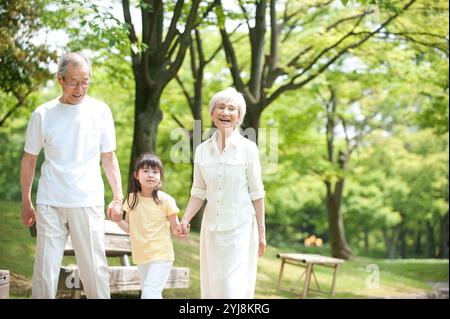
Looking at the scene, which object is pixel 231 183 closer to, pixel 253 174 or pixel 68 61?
pixel 253 174

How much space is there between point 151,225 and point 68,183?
2.74 ft

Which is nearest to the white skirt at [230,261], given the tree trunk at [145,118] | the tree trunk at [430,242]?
the tree trunk at [145,118]

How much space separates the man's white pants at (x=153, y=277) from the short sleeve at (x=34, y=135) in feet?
3.79

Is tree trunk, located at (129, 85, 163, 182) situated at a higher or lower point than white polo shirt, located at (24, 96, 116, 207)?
higher

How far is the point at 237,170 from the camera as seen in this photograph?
16.1 feet

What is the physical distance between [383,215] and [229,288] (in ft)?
106

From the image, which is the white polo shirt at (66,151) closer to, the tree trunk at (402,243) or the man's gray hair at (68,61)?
the man's gray hair at (68,61)

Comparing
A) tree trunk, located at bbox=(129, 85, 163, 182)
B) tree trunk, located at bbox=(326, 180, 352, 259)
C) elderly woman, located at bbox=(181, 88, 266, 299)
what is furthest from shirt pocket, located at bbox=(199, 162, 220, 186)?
tree trunk, located at bbox=(326, 180, 352, 259)

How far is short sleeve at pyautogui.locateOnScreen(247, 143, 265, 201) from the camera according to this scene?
492cm

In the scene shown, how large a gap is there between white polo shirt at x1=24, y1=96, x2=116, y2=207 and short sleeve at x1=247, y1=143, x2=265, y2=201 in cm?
105

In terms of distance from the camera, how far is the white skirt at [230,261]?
4.82 metres

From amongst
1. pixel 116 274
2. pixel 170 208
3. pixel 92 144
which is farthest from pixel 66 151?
pixel 116 274

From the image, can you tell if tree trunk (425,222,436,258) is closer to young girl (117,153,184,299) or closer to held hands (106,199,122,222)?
young girl (117,153,184,299)
